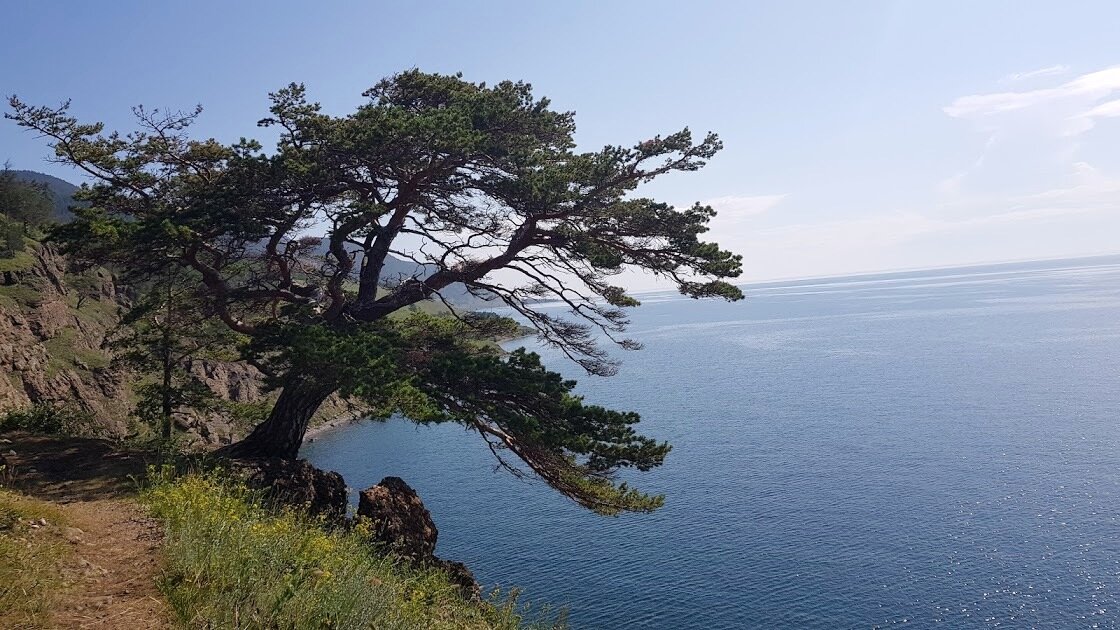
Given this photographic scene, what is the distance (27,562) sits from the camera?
7.33 meters

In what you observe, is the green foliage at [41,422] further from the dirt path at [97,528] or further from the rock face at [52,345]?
the rock face at [52,345]

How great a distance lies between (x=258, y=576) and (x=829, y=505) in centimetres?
4151

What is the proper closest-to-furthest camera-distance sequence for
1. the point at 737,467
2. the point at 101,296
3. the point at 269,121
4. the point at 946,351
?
the point at 269,121
the point at 737,467
the point at 101,296
the point at 946,351

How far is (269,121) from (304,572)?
1533 centimetres

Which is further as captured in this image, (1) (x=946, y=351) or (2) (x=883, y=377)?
(1) (x=946, y=351)

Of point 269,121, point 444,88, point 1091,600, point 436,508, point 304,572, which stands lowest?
point 1091,600

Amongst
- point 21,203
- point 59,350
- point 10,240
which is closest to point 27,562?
point 59,350

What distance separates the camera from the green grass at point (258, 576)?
704 cm

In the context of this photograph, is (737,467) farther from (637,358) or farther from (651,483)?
(637,358)

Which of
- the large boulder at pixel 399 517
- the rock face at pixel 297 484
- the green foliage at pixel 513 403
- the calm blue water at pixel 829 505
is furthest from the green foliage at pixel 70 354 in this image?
the green foliage at pixel 513 403

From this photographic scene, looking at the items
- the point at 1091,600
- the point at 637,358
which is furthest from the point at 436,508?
the point at 637,358

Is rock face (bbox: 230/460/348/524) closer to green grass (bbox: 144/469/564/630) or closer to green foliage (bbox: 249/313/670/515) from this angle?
green foliage (bbox: 249/313/670/515)

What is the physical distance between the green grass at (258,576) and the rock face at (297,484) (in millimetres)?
4346

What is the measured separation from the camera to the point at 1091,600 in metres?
29.3
